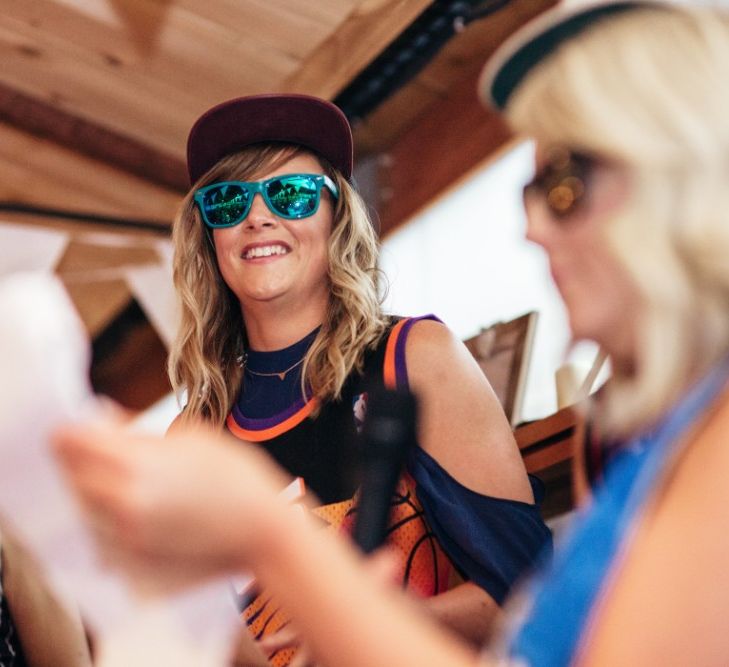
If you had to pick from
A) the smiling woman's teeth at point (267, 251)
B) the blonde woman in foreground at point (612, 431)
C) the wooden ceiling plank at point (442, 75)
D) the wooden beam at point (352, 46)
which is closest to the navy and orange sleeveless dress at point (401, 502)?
the smiling woman's teeth at point (267, 251)

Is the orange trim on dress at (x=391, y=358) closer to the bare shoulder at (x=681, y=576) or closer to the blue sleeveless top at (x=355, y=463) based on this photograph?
the blue sleeveless top at (x=355, y=463)

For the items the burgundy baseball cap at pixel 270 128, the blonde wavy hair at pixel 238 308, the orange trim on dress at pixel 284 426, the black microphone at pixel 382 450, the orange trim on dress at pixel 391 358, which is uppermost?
the burgundy baseball cap at pixel 270 128

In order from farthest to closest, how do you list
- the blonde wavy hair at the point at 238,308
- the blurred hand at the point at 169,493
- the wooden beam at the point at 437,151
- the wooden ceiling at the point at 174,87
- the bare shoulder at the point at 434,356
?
1. the wooden beam at the point at 437,151
2. the wooden ceiling at the point at 174,87
3. the blonde wavy hair at the point at 238,308
4. the bare shoulder at the point at 434,356
5. the blurred hand at the point at 169,493

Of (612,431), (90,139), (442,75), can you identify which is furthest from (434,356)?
(90,139)

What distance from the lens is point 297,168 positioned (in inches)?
77.3

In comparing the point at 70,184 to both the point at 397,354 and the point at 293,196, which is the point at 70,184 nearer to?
the point at 293,196

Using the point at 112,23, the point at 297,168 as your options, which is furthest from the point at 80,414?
the point at 112,23

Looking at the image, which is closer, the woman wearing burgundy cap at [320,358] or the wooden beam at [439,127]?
the woman wearing burgundy cap at [320,358]

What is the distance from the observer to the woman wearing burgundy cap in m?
1.53

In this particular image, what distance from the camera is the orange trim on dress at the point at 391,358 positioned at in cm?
166

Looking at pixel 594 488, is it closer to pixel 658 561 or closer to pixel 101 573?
pixel 658 561

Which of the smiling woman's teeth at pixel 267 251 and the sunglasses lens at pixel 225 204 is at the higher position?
the sunglasses lens at pixel 225 204

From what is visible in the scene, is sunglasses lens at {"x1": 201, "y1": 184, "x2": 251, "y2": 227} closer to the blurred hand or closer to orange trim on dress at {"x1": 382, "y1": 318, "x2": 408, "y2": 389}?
orange trim on dress at {"x1": 382, "y1": 318, "x2": 408, "y2": 389}

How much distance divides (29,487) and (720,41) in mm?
584
